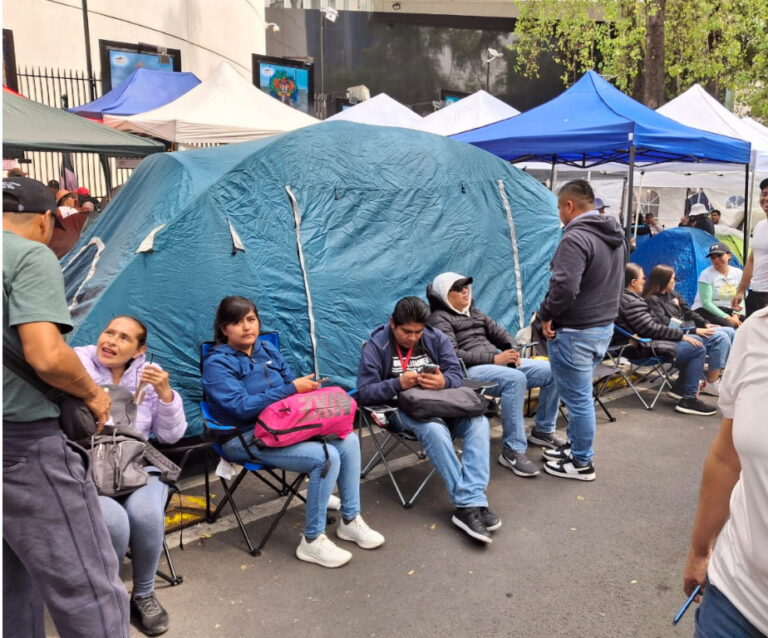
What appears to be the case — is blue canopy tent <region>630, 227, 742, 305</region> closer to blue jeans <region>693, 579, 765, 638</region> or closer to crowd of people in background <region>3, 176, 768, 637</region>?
crowd of people in background <region>3, 176, 768, 637</region>

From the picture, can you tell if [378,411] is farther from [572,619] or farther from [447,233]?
[447,233]

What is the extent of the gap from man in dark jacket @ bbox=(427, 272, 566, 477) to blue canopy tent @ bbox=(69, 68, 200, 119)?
31.5 ft

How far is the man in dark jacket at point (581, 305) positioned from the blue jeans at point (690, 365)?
83.5 inches

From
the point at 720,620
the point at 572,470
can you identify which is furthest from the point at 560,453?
the point at 720,620

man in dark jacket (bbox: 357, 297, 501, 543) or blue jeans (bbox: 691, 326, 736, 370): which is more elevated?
man in dark jacket (bbox: 357, 297, 501, 543)

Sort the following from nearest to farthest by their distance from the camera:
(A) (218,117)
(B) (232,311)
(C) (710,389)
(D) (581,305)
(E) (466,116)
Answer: (B) (232,311), (D) (581,305), (C) (710,389), (A) (218,117), (E) (466,116)

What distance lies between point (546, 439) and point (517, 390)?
731 millimetres

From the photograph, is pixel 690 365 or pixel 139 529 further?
pixel 690 365

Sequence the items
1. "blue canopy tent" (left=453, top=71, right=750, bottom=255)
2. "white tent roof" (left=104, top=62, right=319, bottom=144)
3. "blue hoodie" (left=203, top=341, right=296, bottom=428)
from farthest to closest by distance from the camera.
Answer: "white tent roof" (left=104, top=62, right=319, bottom=144) < "blue canopy tent" (left=453, top=71, right=750, bottom=255) < "blue hoodie" (left=203, top=341, right=296, bottom=428)

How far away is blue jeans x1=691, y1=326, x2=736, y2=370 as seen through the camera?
269 inches

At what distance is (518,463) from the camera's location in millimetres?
4883

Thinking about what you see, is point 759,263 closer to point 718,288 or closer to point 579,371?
point 718,288

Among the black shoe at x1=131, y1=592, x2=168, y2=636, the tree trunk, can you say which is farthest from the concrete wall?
the black shoe at x1=131, y1=592, x2=168, y2=636

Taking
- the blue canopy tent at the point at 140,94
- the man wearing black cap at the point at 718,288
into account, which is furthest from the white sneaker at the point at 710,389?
the blue canopy tent at the point at 140,94
